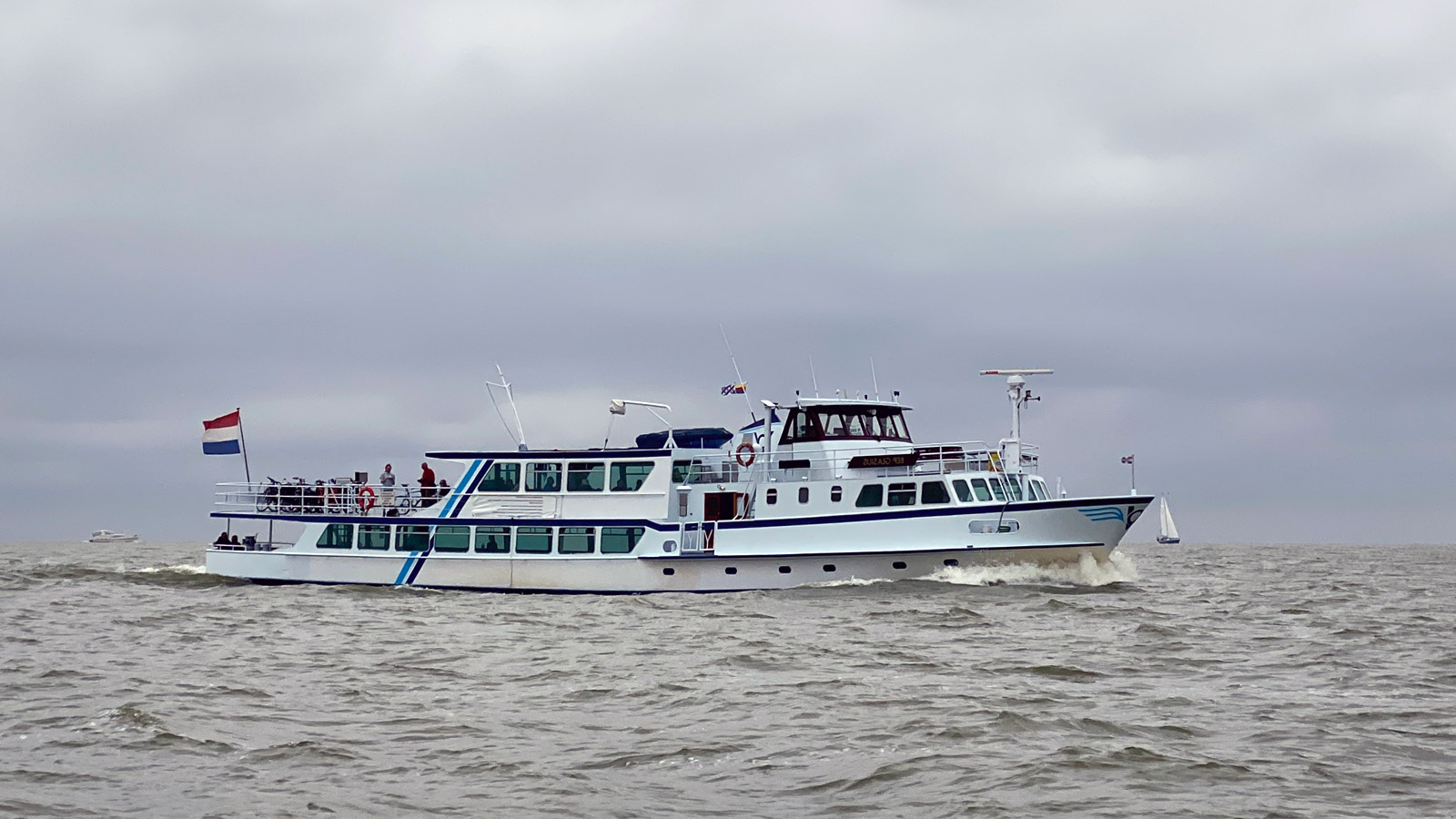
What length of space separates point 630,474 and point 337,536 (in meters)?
9.20

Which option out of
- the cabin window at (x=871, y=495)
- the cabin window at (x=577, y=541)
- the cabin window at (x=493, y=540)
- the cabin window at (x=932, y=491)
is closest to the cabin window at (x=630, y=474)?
the cabin window at (x=577, y=541)

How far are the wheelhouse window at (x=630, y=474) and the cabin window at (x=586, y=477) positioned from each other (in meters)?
0.31

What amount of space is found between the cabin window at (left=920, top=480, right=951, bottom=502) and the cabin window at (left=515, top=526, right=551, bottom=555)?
409 inches

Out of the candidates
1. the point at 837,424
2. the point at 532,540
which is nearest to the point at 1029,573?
the point at 837,424

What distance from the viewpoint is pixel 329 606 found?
31141mm

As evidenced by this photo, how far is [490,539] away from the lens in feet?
119

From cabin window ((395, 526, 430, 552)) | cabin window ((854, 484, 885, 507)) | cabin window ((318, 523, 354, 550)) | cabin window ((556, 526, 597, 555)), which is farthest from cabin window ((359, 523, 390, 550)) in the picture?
cabin window ((854, 484, 885, 507))

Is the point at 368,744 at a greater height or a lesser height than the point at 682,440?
lesser

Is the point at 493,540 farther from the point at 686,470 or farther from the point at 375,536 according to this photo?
the point at 686,470

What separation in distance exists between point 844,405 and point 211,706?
22.7 m

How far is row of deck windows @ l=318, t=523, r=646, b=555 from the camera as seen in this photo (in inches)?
1378

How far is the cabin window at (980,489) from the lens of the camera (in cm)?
3303

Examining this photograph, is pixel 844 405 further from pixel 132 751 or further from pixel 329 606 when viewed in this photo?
pixel 132 751

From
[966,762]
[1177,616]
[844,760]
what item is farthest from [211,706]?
[1177,616]
